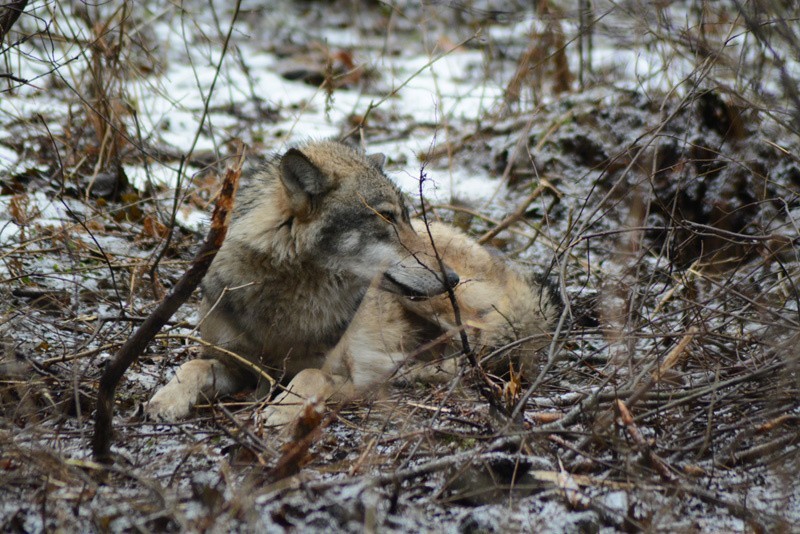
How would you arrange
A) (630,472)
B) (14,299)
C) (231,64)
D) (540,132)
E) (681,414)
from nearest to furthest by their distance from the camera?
1. (630,472)
2. (681,414)
3. (14,299)
4. (540,132)
5. (231,64)

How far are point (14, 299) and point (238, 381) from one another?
1543mm

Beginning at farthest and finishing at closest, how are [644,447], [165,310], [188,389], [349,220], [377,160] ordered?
[377,160]
[349,220]
[188,389]
[644,447]
[165,310]

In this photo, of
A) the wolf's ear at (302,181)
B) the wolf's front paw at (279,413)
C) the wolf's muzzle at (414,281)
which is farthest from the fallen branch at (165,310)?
the wolf's muzzle at (414,281)

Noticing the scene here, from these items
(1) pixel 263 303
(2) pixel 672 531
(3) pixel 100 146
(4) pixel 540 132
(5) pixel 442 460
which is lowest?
(2) pixel 672 531

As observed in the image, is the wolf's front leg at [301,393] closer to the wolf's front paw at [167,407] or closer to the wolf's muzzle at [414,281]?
the wolf's front paw at [167,407]

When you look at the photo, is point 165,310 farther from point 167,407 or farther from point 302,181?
point 302,181

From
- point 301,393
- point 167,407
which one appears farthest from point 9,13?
point 301,393

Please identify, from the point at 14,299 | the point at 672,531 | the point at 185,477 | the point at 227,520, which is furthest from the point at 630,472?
the point at 14,299

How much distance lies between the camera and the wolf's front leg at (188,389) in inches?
134

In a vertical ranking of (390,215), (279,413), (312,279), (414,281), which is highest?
(390,215)

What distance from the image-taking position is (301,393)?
3613mm

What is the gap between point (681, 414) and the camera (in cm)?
320

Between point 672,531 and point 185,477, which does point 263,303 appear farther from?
point 672,531

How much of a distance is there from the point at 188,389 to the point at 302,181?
3.90ft
